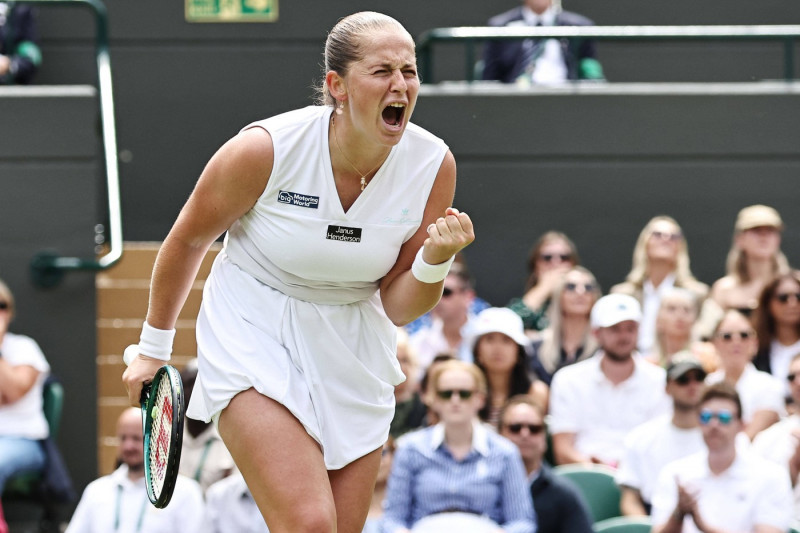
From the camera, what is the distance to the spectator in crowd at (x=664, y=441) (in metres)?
6.50

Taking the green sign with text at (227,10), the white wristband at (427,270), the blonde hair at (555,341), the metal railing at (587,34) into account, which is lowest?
the blonde hair at (555,341)

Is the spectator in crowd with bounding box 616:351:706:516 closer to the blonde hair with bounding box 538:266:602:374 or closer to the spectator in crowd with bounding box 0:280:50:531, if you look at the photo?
the blonde hair with bounding box 538:266:602:374

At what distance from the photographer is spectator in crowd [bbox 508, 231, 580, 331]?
8.05 metres

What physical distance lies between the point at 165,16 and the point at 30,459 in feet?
15.0

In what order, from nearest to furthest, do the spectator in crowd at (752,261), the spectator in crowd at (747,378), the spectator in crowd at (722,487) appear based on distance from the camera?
the spectator in crowd at (722,487), the spectator in crowd at (747,378), the spectator in crowd at (752,261)

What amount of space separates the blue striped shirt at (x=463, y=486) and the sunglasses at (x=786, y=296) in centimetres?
189

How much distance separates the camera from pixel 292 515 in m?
3.51

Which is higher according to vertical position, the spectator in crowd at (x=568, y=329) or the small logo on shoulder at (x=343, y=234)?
the small logo on shoulder at (x=343, y=234)

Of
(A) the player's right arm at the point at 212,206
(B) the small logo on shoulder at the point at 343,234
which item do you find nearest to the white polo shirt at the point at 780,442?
(B) the small logo on shoulder at the point at 343,234

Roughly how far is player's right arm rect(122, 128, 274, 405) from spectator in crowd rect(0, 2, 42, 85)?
5.84 meters

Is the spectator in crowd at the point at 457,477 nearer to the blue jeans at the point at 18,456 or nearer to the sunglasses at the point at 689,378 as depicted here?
the sunglasses at the point at 689,378

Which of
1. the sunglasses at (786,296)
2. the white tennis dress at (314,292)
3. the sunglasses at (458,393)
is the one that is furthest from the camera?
the sunglasses at (786,296)

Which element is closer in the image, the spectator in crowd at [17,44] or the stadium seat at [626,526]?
the stadium seat at [626,526]

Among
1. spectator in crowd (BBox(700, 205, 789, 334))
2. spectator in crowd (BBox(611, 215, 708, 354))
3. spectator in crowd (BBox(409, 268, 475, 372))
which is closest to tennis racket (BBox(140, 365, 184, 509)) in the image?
spectator in crowd (BBox(409, 268, 475, 372))
